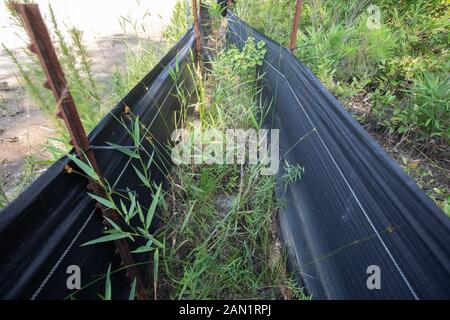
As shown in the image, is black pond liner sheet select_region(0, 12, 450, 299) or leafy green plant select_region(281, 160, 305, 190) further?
leafy green plant select_region(281, 160, 305, 190)

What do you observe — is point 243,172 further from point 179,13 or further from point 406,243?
point 179,13

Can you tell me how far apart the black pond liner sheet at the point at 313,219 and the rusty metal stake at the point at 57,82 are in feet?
0.22

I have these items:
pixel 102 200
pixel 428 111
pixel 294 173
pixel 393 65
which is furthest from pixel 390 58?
pixel 102 200

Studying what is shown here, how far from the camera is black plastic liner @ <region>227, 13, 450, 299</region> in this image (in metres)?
0.69

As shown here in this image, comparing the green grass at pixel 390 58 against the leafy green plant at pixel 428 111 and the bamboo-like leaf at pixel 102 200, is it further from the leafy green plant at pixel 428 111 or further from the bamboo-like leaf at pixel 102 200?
the bamboo-like leaf at pixel 102 200

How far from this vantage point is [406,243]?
0.73 meters

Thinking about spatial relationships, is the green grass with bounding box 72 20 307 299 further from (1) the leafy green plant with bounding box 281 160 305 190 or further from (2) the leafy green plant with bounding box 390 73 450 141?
(2) the leafy green plant with bounding box 390 73 450 141
